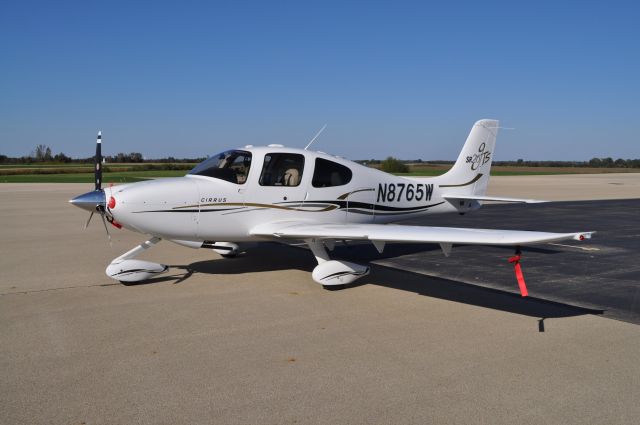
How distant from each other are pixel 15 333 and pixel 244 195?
3684mm

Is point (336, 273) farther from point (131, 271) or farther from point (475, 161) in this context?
point (475, 161)

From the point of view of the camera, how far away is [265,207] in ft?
27.9

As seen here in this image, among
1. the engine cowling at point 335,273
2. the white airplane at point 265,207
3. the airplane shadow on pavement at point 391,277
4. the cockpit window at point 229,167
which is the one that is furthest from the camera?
the cockpit window at point 229,167

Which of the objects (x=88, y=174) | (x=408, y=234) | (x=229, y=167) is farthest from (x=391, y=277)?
(x=88, y=174)

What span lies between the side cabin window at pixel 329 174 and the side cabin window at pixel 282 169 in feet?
1.01

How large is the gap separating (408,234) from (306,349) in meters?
2.51

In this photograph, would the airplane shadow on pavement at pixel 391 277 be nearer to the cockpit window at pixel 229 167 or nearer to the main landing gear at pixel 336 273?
the main landing gear at pixel 336 273

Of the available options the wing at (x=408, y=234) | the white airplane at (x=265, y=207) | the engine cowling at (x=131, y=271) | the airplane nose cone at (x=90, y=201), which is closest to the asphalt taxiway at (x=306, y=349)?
the engine cowling at (x=131, y=271)

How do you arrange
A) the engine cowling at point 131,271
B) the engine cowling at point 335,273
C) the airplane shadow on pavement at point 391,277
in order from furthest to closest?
the engine cowling at point 131,271, the engine cowling at point 335,273, the airplane shadow on pavement at point 391,277

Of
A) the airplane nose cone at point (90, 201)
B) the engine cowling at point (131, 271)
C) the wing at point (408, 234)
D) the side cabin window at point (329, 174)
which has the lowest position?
the engine cowling at point (131, 271)

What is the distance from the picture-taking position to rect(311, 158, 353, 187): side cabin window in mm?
9000

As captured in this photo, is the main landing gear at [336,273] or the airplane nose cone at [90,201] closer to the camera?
the airplane nose cone at [90,201]

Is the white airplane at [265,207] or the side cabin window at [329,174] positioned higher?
the side cabin window at [329,174]

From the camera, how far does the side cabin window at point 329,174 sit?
29.5 feet
